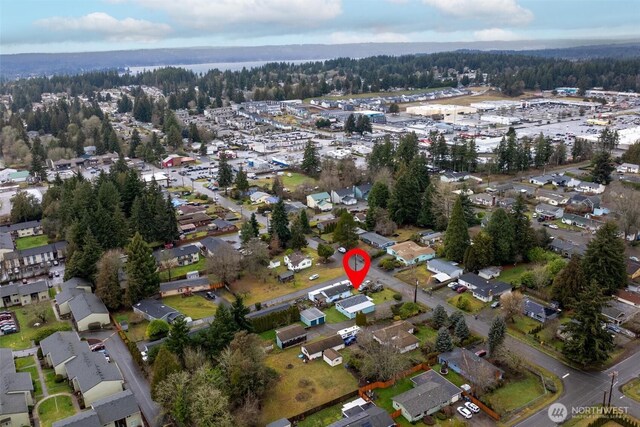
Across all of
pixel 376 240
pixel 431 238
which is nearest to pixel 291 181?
pixel 376 240

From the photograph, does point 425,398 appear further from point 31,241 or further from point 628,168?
point 628,168

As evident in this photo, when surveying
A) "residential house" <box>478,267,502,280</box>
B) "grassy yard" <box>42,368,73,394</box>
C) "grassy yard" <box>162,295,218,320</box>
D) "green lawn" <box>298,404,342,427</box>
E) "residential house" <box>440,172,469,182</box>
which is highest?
"residential house" <box>440,172,469,182</box>

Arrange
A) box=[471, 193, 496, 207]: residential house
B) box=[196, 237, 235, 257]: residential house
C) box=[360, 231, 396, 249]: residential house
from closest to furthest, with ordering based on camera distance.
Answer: box=[196, 237, 235, 257]: residential house, box=[360, 231, 396, 249]: residential house, box=[471, 193, 496, 207]: residential house

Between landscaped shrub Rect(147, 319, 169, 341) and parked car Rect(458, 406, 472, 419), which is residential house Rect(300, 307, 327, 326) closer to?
landscaped shrub Rect(147, 319, 169, 341)

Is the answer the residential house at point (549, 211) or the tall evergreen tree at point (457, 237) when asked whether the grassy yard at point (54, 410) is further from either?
the residential house at point (549, 211)

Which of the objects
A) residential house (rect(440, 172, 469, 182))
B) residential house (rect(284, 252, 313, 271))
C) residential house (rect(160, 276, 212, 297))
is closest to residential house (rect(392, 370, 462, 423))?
residential house (rect(284, 252, 313, 271))

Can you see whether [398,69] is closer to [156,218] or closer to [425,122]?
[425,122]

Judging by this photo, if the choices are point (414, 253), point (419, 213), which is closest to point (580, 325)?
point (414, 253)

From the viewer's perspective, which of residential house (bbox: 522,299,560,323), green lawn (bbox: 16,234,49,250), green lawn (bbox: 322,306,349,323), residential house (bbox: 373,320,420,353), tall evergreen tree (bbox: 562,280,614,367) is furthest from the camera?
green lawn (bbox: 16,234,49,250)
